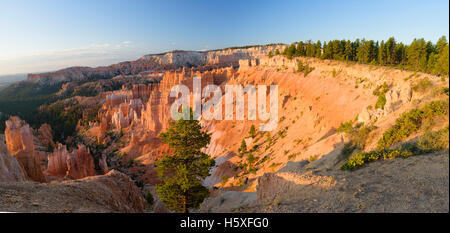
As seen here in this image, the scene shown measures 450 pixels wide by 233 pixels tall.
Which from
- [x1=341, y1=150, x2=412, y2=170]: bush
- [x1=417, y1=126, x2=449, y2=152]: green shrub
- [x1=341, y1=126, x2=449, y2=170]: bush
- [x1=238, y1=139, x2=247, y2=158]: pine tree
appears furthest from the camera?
[x1=238, y1=139, x2=247, y2=158]: pine tree

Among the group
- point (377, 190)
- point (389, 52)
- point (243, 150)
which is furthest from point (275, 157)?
point (389, 52)

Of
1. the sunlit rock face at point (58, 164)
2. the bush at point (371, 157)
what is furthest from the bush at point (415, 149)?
the sunlit rock face at point (58, 164)

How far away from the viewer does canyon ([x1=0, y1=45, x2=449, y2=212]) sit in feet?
20.1

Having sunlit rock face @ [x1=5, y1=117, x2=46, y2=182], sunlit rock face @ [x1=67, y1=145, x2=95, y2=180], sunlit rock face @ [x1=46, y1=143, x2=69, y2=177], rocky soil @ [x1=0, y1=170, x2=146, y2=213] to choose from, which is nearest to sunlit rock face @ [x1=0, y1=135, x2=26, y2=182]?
sunlit rock face @ [x1=5, y1=117, x2=46, y2=182]

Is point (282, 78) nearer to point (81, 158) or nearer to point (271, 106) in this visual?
point (271, 106)

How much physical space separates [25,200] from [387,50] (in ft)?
191

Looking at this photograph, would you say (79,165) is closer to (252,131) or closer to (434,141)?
(252,131)

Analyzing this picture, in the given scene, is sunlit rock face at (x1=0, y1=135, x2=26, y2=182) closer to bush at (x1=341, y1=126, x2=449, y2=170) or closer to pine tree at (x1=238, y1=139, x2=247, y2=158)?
bush at (x1=341, y1=126, x2=449, y2=170)

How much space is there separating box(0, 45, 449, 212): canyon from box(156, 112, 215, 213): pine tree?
1.31 meters

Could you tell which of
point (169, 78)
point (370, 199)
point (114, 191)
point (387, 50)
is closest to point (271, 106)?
point (387, 50)

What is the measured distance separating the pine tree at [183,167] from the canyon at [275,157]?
1307 millimetres

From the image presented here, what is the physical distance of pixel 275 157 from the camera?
2592 centimetres

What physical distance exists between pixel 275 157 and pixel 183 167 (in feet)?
55.2

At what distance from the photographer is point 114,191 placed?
44.8 feet
